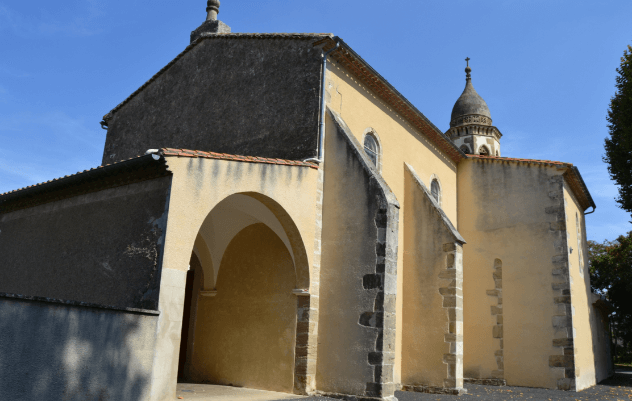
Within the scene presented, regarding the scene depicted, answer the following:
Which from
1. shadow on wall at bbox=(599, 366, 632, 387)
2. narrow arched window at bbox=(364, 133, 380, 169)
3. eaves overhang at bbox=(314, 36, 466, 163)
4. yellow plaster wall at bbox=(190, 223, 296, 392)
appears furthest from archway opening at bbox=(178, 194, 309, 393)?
shadow on wall at bbox=(599, 366, 632, 387)

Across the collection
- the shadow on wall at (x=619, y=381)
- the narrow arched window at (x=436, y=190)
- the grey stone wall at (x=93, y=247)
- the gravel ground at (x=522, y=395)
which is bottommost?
the shadow on wall at (x=619, y=381)

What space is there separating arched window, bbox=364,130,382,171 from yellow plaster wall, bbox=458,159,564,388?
202 inches

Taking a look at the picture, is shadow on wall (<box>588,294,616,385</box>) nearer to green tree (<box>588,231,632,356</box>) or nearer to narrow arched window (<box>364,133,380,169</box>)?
green tree (<box>588,231,632,356</box>)

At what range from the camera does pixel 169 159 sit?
7418mm

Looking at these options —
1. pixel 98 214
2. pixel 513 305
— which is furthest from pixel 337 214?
pixel 513 305

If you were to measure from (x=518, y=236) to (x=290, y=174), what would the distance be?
8.48 meters

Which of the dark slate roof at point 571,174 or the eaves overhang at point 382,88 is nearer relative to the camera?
the eaves overhang at point 382,88

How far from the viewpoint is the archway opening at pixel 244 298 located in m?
9.70

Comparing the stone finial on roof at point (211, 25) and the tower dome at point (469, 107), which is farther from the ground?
the tower dome at point (469, 107)

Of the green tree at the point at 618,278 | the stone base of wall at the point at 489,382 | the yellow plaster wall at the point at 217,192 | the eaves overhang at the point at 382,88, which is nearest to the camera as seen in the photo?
the yellow plaster wall at the point at 217,192

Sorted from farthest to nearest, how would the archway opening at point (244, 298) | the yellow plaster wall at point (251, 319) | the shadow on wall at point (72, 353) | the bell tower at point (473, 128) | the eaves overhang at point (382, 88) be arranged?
1. the bell tower at point (473, 128)
2. the eaves overhang at point (382, 88)
3. the yellow plaster wall at point (251, 319)
4. the archway opening at point (244, 298)
5. the shadow on wall at point (72, 353)

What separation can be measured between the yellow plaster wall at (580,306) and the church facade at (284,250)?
148mm

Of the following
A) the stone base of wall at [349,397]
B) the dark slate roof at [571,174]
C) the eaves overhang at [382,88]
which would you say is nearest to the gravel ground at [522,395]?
the stone base of wall at [349,397]

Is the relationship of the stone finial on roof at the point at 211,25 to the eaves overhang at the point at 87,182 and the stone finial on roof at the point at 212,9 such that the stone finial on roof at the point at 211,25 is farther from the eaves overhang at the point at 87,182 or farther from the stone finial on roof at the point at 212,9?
the eaves overhang at the point at 87,182
